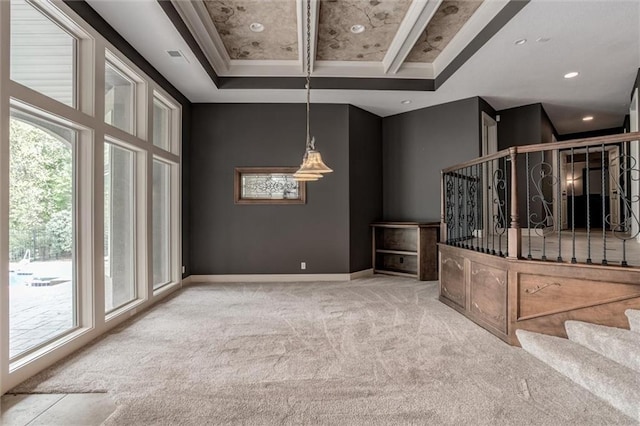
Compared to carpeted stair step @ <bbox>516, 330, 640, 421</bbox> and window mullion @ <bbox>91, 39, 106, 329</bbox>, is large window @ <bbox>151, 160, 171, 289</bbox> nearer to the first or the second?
window mullion @ <bbox>91, 39, 106, 329</bbox>

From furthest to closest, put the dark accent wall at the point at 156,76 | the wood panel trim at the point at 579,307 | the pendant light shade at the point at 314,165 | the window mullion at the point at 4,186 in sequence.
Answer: the pendant light shade at the point at 314,165 → the dark accent wall at the point at 156,76 → the wood panel trim at the point at 579,307 → the window mullion at the point at 4,186

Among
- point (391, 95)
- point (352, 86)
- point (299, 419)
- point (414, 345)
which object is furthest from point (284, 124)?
point (299, 419)

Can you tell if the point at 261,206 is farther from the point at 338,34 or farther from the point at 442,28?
the point at 442,28

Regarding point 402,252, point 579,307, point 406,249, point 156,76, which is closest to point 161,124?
point 156,76

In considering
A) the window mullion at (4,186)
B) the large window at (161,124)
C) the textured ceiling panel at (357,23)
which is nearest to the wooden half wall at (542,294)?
the textured ceiling panel at (357,23)

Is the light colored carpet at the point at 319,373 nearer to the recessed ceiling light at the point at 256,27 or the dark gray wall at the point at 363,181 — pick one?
the dark gray wall at the point at 363,181

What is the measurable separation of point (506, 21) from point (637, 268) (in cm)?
265

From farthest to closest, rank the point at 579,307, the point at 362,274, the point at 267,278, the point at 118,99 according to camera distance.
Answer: the point at 362,274 → the point at 267,278 → the point at 118,99 → the point at 579,307

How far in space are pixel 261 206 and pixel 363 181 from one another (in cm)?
195

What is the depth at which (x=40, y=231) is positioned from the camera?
2754 mm

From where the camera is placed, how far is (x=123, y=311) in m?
3.71

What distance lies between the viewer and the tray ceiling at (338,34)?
368cm

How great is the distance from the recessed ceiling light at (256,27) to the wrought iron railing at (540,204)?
3.05m

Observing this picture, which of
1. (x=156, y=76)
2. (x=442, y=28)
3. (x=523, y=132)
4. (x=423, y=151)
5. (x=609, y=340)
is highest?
(x=442, y=28)
